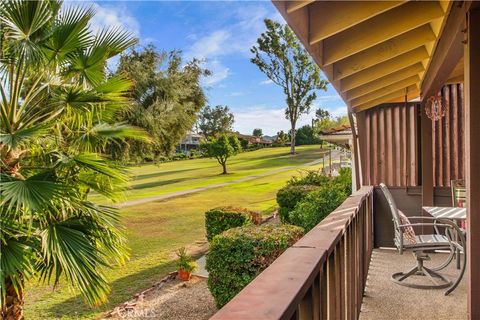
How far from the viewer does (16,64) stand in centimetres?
394

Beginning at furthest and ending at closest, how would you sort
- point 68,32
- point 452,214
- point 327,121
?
point 327,121
point 68,32
point 452,214

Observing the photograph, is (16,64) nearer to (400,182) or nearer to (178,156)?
(400,182)

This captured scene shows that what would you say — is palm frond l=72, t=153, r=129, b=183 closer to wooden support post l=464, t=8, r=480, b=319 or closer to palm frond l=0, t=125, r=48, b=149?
palm frond l=0, t=125, r=48, b=149

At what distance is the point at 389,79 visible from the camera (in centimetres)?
419

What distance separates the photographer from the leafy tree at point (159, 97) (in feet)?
54.6

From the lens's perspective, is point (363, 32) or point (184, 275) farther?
point (184, 275)

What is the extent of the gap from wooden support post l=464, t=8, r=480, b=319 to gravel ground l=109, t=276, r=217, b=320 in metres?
3.37

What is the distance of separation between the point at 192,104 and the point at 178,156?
2180 cm

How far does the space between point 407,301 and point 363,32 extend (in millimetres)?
2337

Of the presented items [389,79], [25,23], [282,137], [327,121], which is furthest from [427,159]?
[282,137]

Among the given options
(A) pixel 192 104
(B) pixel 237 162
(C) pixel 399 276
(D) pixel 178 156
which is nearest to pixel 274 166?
(B) pixel 237 162

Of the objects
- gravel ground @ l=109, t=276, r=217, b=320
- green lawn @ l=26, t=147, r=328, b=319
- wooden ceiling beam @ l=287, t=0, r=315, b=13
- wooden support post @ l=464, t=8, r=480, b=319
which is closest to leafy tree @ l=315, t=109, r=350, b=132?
green lawn @ l=26, t=147, r=328, b=319

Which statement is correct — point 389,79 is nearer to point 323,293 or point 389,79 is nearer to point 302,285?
point 323,293

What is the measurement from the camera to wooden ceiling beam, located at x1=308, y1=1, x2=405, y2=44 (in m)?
2.26
